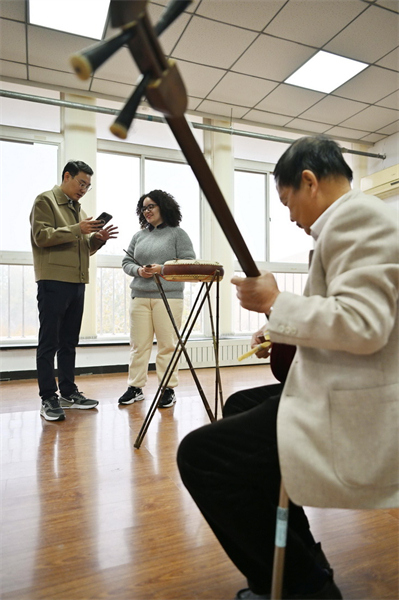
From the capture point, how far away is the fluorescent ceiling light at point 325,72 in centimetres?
367

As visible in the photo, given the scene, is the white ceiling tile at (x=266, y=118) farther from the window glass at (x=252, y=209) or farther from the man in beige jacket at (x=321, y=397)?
the man in beige jacket at (x=321, y=397)

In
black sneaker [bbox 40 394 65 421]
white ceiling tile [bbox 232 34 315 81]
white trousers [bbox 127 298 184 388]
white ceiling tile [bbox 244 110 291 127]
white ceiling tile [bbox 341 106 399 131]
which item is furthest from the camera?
white ceiling tile [bbox 244 110 291 127]

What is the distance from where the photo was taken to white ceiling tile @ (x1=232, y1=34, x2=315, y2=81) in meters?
3.46

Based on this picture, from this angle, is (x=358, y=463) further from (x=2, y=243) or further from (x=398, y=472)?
(x=2, y=243)

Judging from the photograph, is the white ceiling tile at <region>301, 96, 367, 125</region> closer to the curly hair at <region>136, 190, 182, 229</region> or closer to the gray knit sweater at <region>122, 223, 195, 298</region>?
the curly hair at <region>136, 190, 182, 229</region>

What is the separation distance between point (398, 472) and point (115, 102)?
4659mm

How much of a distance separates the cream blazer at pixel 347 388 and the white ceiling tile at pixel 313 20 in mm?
3056

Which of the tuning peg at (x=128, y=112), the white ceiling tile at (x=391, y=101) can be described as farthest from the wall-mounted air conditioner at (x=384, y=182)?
the tuning peg at (x=128, y=112)

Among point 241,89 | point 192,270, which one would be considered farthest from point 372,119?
point 192,270

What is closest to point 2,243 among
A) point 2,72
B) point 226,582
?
point 2,72

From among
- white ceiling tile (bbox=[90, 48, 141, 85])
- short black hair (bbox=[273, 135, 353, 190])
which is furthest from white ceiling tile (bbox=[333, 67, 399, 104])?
short black hair (bbox=[273, 135, 353, 190])

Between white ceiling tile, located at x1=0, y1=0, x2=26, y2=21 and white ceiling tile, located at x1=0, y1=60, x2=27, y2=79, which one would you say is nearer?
white ceiling tile, located at x1=0, y1=0, x2=26, y2=21

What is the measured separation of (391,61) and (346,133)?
1574 mm

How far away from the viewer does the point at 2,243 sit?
4.26 meters
